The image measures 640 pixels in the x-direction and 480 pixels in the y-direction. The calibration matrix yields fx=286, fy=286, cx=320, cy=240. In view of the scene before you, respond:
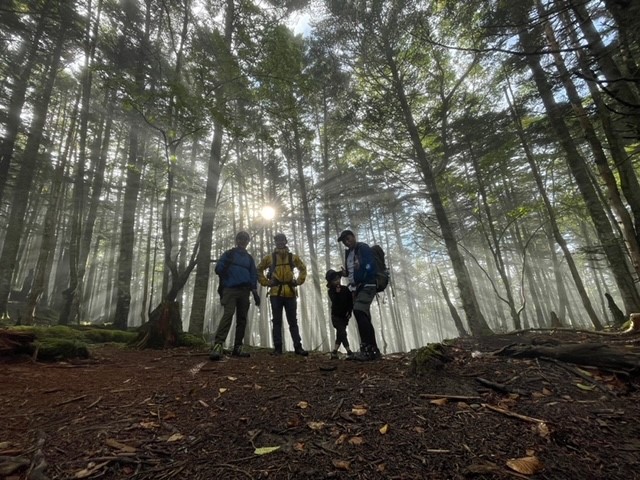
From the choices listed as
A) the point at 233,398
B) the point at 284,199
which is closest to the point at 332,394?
the point at 233,398

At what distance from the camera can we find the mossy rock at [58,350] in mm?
4914

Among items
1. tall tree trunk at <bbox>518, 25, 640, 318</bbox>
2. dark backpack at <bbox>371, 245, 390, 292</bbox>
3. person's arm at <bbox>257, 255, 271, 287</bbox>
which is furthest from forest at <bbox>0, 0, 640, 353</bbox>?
dark backpack at <bbox>371, 245, 390, 292</bbox>

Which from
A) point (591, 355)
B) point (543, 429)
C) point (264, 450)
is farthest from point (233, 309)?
point (591, 355)

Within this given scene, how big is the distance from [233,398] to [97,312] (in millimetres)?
38043

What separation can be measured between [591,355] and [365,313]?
10.1ft

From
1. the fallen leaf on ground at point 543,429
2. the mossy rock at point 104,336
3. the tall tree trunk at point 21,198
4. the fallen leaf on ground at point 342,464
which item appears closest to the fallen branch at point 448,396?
the fallen leaf on ground at point 543,429

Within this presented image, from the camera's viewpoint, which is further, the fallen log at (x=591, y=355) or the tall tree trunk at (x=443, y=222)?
the tall tree trunk at (x=443, y=222)

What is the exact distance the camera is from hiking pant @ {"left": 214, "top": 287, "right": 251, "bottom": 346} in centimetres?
566

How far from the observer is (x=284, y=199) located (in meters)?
22.2

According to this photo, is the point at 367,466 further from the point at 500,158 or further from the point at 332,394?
the point at 500,158

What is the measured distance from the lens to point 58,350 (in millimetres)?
5031

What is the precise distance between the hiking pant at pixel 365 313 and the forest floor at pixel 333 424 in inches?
50.0

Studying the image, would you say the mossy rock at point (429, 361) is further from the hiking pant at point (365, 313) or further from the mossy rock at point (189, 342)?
the mossy rock at point (189, 342)

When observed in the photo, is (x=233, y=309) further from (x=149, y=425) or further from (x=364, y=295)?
(x=149, y=425)
